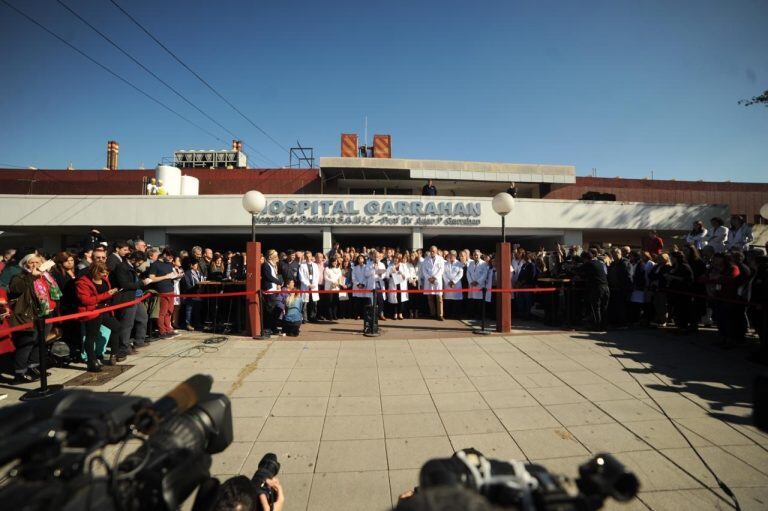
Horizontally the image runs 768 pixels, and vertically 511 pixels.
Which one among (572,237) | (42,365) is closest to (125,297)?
(42,365)

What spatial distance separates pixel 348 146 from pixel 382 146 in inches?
87.2

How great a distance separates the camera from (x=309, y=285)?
10891 millimetres

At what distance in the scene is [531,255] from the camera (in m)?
12.0

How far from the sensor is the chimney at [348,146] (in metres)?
23.7

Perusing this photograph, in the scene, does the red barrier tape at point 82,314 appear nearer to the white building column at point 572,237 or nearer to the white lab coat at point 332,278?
the white lab coat at point 332,278

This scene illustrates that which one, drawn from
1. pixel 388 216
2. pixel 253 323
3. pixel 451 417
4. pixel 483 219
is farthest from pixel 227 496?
pixel 483 219

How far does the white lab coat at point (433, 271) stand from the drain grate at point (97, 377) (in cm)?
788

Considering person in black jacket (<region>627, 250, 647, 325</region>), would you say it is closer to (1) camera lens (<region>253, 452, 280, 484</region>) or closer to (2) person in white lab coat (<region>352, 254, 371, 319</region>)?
(2) person in white lab coat (<region>352, 254, 371, 319</region>)

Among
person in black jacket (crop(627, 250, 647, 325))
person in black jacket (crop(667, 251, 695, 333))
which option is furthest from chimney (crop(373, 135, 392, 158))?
person in black jacket (crop(667, 251, 695, 333))

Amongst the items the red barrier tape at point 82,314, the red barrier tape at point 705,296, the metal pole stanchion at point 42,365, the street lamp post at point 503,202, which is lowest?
the metal pole stanchion at point 42,365

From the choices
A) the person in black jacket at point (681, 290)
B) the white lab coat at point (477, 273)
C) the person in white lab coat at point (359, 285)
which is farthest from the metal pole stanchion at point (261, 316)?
the person in black jacket at point (681, 290)

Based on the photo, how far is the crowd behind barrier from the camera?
6.12 meters

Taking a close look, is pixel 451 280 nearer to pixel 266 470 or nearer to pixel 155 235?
pixel 266 470

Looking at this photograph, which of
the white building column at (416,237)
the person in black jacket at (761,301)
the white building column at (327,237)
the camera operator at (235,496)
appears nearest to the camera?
the camera operator at (235,496)
